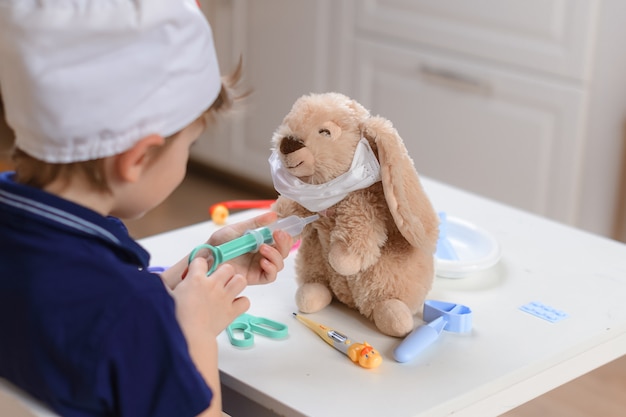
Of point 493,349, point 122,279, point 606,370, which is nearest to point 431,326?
point 493,349

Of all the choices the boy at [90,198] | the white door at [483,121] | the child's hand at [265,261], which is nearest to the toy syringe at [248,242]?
the child's hand at [265,261]

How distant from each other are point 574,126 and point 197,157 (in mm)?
1410

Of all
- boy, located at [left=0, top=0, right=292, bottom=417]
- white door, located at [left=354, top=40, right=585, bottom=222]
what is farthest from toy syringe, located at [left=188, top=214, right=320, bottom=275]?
white door, located at [left=354, top=40, right=585, bottom=222]

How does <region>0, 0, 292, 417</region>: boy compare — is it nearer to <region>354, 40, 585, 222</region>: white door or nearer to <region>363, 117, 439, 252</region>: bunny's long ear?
<region>363, 117, 439, 252</region>: bunny's long ear

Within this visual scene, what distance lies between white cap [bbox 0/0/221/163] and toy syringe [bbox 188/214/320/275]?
20cm

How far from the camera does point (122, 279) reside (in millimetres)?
803

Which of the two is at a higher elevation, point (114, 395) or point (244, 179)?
point (114, 395)

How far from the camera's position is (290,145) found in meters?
1.02

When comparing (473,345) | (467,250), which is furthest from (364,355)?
(467,250)

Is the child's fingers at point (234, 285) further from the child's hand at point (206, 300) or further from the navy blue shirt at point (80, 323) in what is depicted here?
the navy blue shirt at point (80, 323)

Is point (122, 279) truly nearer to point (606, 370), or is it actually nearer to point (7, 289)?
point (7, 289)

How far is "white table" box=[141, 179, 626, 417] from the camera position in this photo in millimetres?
917

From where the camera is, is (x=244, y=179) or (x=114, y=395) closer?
(x=114, y=395)

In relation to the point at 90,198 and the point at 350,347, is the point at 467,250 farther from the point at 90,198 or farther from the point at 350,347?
the point at 90,198
